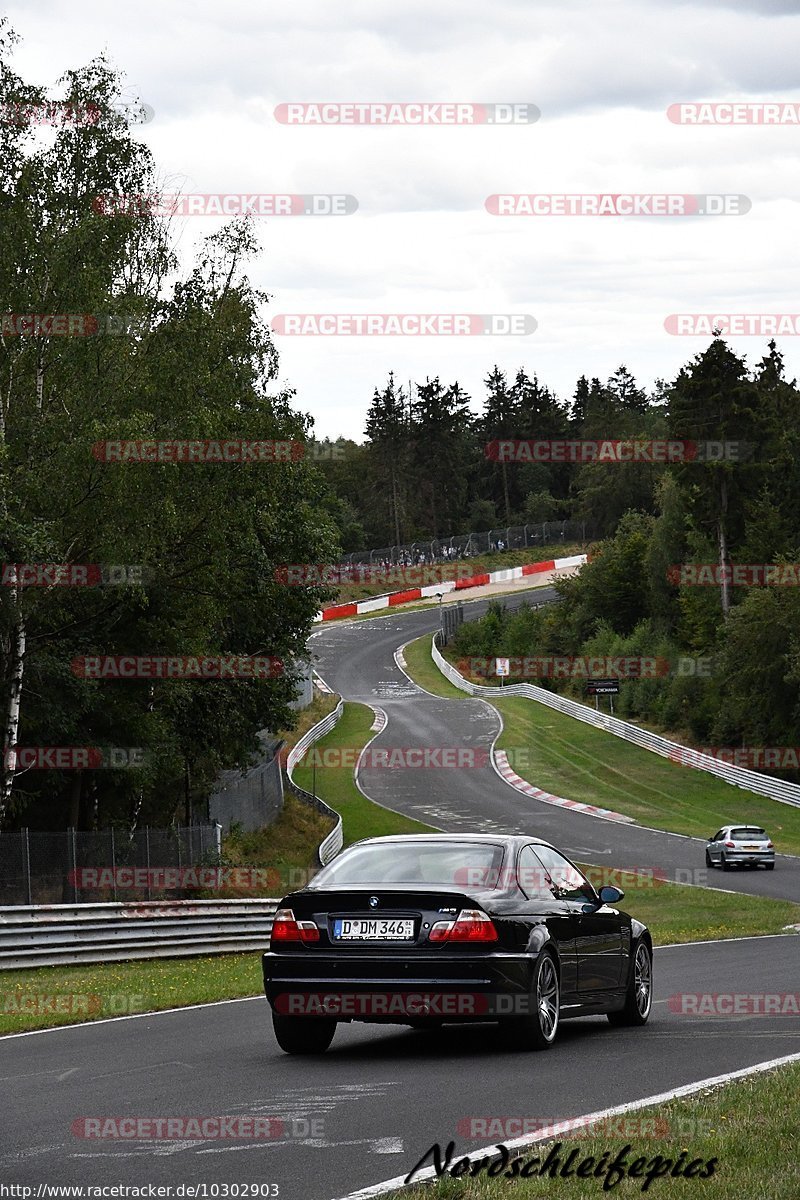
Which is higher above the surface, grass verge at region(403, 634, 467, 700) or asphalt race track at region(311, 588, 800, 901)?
grass verge at region(403, 634, 467, 700)

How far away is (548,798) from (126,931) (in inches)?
1361

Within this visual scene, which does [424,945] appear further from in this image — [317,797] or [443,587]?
[443,587]

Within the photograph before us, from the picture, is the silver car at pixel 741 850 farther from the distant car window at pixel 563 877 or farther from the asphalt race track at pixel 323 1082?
the distant car window at pixel 563 877

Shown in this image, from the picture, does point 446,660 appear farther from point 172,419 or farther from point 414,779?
point 172,419

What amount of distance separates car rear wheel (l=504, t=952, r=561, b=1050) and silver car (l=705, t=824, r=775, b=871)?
33.3m

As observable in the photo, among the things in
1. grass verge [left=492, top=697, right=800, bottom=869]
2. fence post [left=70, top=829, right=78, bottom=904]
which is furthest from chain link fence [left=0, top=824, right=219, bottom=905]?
grass verge [left=492, top=697, right=800, bottom=869]

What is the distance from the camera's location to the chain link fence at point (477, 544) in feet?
405

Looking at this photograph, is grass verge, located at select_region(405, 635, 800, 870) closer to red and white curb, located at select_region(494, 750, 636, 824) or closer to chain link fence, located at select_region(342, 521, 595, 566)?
red and white curb, located at select_region(494, 750, 636, 824)

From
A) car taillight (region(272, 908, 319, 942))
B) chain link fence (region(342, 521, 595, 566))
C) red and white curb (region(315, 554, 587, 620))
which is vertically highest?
chain link fence (region(342, 521, 595, 566))

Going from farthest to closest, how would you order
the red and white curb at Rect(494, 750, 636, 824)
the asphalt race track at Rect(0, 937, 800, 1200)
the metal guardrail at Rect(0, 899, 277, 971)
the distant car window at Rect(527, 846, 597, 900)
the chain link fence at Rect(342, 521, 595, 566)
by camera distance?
the chain link fence at Rect(342, 521, 595, 566), the red and white curb at Rect(494, 750, 636, 824), the metal guardrail at Rect(0, 899, 277, 971), the distant car window at Rect(527, 846, 597, 900), the asphalt race track at Rect(0, 937, 800, 1200)

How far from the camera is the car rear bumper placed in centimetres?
1002

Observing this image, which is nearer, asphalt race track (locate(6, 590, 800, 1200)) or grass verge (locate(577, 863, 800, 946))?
asphalt race track (locate(6, 590, 800, 1200))

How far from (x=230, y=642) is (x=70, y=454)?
13490mm

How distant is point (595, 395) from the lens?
172m
